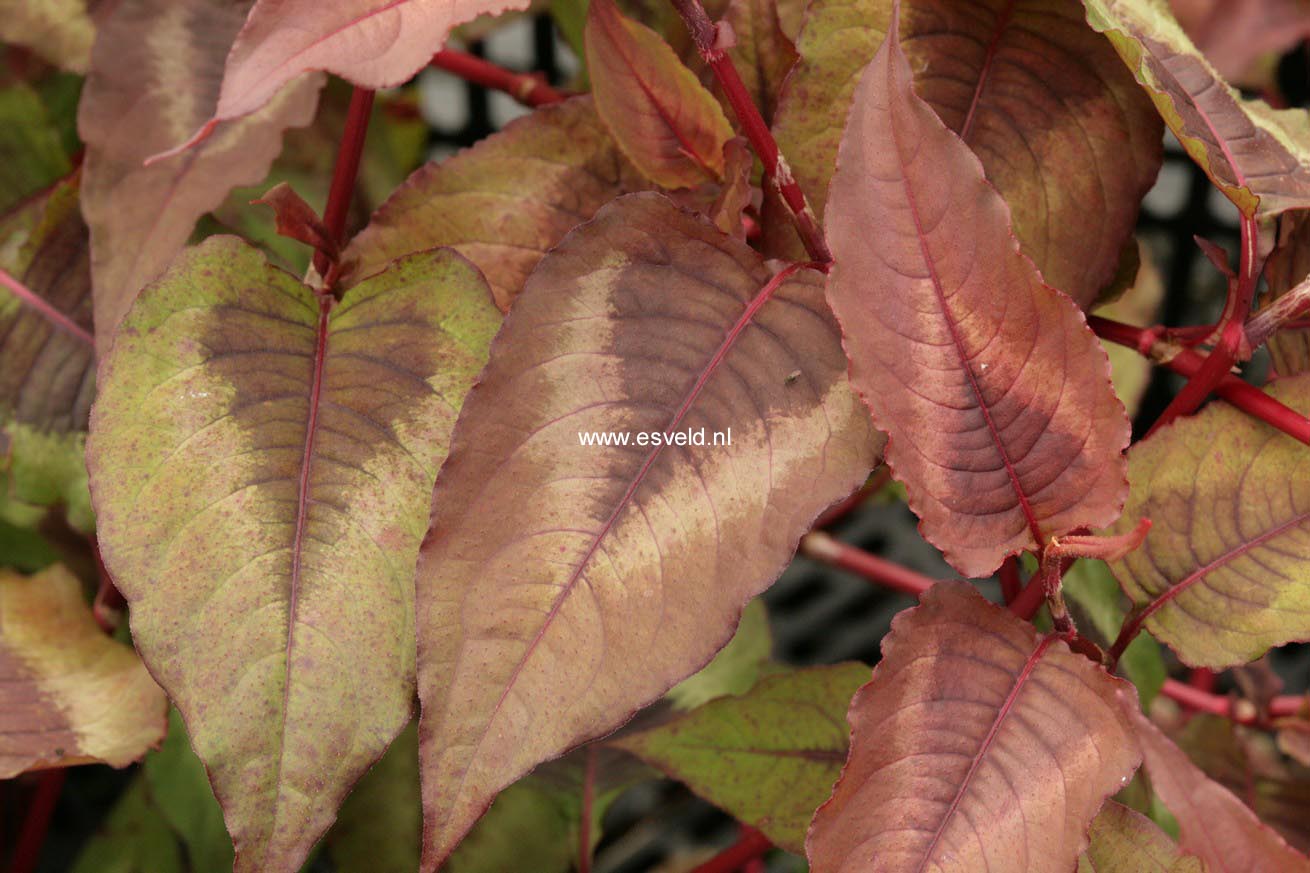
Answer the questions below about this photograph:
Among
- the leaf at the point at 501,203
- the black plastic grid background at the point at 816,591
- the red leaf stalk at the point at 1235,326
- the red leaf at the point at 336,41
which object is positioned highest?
the red leaf at the point at 336,41

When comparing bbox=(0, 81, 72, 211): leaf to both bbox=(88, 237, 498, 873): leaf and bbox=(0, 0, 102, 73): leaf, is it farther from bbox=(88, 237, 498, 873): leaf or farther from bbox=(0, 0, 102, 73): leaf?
bbox=(88, 237, 498, 873): leaf

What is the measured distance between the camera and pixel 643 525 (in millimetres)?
367

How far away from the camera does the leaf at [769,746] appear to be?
50cm

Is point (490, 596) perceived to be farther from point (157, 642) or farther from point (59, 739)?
point (59, 739)

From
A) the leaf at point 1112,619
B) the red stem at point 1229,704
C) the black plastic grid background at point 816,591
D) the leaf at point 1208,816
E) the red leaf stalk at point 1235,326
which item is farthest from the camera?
the black plastic grid background at point 816,591

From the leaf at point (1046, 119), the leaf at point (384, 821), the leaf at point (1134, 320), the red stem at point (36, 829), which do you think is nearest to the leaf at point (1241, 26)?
the leaf at point (1134, 320)

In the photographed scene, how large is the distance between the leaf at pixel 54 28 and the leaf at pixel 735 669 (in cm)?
Answer: 43

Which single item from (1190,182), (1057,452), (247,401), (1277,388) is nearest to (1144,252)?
(1190,182)

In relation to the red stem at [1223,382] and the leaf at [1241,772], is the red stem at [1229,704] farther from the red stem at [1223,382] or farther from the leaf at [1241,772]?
the red stem at [1223,382]

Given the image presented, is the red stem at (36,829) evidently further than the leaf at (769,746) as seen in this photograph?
Yes

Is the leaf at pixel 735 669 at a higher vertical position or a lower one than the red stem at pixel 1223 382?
lower

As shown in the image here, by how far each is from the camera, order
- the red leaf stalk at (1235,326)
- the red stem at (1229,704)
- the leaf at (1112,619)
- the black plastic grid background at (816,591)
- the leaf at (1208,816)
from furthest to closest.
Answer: the black plastic grid background at (816,591)
the red stem at (1229,704)
the leaf at (1112,619)
the red leaf stalk at (1235,326)
the leaf at (1208,816)

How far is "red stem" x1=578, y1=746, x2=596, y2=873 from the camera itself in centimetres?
63

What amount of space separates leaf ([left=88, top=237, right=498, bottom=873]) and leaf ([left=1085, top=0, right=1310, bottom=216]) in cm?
23
